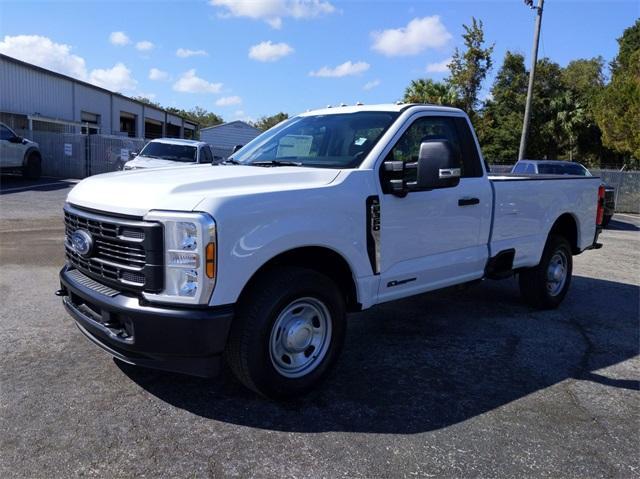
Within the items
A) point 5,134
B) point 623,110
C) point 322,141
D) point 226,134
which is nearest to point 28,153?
point 5,134

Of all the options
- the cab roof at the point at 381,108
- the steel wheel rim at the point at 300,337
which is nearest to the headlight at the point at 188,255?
the steel wheel rim at the point at 300,337

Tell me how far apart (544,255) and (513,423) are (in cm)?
307

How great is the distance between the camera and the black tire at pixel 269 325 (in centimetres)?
340

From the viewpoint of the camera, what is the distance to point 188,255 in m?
3.14

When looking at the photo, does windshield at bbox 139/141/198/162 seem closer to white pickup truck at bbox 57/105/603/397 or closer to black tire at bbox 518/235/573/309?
white pickup truck at bbox 57/105/603/397

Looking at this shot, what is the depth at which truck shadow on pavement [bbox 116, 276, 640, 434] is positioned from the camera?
361 centimetres

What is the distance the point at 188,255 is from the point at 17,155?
18.2m

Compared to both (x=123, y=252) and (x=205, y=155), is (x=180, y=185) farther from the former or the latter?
(x=205, y=155)

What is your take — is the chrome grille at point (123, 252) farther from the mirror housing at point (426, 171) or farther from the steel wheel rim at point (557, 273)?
the steel wheel rim at point (557, 273)

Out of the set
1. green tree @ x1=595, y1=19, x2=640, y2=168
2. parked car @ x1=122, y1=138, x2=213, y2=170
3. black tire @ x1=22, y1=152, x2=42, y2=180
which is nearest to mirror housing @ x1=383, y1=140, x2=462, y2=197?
parked car @ x1=122, y1=138, x2=213, y2=170

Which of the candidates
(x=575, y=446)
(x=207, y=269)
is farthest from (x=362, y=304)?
(x=575, y=446)

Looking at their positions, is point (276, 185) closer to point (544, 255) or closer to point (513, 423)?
point (513, 423)

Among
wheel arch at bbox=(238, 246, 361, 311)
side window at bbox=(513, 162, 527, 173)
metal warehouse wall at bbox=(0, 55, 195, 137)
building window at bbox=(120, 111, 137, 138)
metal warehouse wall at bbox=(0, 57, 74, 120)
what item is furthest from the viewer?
building window at bbox=(120, 111, 137, 138)

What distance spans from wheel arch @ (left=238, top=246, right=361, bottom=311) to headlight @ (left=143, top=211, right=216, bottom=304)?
31 cm
